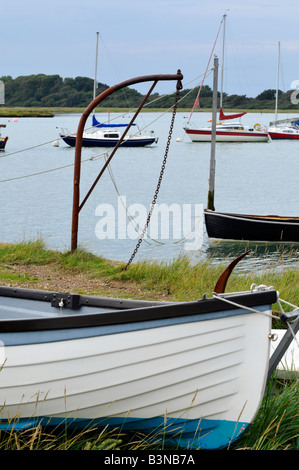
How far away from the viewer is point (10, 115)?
5177 inches

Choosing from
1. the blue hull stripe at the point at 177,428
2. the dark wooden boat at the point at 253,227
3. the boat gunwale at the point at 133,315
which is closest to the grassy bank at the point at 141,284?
the blue hull stripe at the point at 177,428

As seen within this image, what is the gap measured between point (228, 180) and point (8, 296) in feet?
124

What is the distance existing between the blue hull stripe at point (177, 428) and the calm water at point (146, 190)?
6.22 m

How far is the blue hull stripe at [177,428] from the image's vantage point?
4691 mm

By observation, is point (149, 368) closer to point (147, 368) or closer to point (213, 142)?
point (147, 368)

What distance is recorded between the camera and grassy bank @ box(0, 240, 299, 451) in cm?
474

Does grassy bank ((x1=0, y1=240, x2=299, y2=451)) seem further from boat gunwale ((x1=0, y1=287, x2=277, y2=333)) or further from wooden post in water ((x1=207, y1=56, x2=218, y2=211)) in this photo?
wooden post in water ((x1=207, y1=56, x2=218, y2=211))

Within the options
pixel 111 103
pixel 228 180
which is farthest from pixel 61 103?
pixel 228 180

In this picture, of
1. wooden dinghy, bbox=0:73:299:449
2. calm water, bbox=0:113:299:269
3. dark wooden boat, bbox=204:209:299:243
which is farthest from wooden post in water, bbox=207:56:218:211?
wooden dinghy, bbox=0:73:299:449

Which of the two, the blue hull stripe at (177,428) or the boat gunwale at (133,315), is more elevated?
the boat gunwale at (133,315)

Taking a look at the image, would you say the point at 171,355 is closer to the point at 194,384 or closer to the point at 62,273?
the point at 194,384

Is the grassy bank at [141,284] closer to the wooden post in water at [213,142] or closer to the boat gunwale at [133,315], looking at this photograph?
the boat gunwale at [133,315]

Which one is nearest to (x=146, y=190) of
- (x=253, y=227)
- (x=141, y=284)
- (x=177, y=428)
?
(x=253, y=227)

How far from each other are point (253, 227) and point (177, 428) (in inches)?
531
